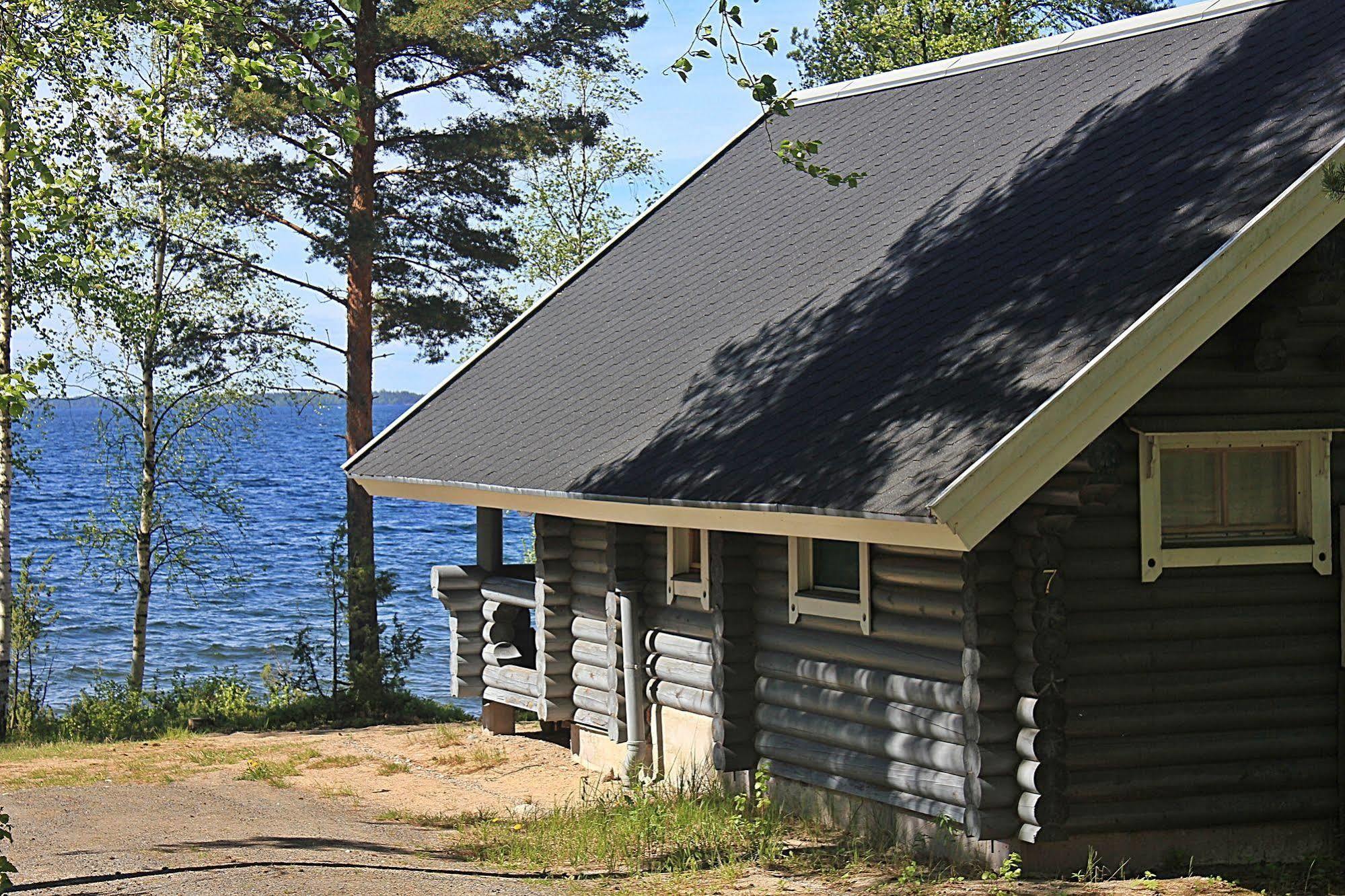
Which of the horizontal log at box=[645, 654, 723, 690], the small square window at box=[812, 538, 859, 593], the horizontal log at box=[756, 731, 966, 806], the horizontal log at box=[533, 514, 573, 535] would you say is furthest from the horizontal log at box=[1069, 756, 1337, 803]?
the horizontal log at box=[533, 514, 573, 535]

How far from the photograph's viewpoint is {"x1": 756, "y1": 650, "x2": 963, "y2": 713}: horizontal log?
9.81 m

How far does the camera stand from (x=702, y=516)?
1023cm

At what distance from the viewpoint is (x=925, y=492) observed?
838 centimetres

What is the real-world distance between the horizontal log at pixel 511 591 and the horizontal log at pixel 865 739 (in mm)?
4002

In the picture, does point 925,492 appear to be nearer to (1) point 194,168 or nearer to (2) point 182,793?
(2) point 182,793

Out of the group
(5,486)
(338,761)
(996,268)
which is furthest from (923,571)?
(5,486)

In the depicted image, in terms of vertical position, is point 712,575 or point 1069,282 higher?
point 1069,282

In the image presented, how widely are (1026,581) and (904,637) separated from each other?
1.06 meters

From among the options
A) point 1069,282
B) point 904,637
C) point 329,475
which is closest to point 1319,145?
point 1069,282

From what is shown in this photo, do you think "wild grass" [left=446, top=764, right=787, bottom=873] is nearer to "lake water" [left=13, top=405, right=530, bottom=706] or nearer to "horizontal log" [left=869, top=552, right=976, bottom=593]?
"horizontal log" [left=869, top=552, right=976, bottom=593]

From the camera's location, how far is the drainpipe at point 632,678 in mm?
13039

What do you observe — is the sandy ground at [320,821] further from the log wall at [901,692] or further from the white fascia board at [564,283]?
the white fascia board at [564,283]

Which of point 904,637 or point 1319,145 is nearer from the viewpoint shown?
point 1319,145

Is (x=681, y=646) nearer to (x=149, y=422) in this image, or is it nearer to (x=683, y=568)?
(x=683, y=568)
